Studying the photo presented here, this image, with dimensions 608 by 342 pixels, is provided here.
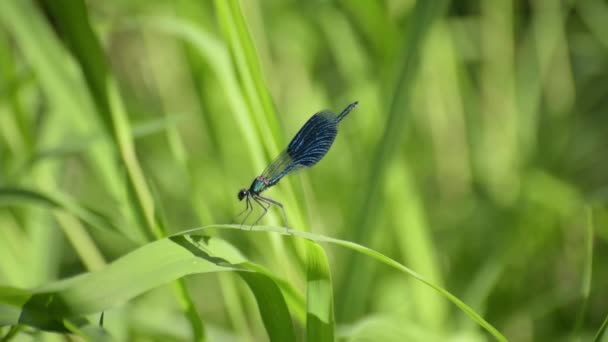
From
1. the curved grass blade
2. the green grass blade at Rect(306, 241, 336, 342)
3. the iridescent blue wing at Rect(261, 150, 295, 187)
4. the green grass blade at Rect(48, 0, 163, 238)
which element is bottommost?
the green grass blade at Rect(306, 241, 336, 342)

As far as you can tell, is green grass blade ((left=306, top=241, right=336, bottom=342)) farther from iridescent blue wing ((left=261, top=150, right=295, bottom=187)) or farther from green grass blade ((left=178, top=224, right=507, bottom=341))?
iridescent blue wing ((left=261, top=150, right=295, bottom=187))

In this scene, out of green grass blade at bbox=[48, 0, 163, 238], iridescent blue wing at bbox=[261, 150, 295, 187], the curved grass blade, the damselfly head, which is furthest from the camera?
the damselfly head

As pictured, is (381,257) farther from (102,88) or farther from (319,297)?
(102,88)

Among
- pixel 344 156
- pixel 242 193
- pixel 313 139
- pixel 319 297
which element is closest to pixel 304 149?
pixel 313 139

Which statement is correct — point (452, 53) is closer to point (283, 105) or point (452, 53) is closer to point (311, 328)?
point (283, 105)

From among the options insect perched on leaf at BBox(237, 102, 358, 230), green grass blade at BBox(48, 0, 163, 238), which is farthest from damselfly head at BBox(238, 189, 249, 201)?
green grass blade at BBox(48, 0, 163, 238)

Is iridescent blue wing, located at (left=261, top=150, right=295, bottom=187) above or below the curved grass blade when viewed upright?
above

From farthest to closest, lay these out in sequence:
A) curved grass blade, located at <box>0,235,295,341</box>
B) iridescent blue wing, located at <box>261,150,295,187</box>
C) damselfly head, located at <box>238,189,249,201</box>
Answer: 1. damselfly head, located at <box>238,189,249,201</box>
2. iridescent blue wing, located at <box>261,150,295,187</box>
3. curved grass blade, located at <box>0,235,295,341</box>
